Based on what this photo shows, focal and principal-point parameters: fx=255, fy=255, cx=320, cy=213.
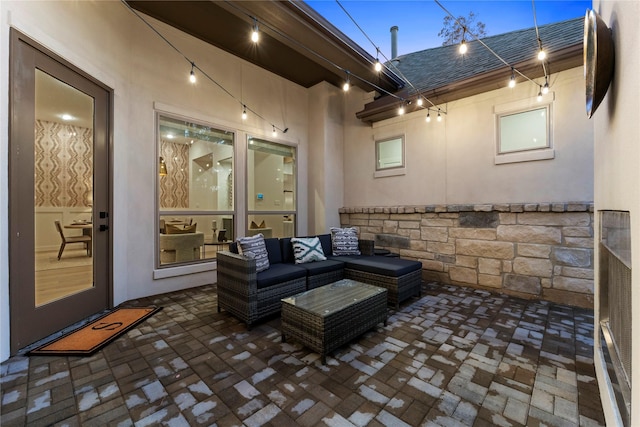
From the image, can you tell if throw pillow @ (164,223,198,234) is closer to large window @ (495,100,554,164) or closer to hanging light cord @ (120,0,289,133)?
hanging light cord @ (120,0,289,133)

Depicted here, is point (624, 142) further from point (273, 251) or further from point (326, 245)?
point (326, 245)

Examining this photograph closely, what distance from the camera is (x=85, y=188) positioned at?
2.92 meters

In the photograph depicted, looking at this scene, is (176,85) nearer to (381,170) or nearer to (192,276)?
(192,276)

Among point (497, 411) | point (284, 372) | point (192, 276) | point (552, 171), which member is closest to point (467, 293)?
point (552, 171)

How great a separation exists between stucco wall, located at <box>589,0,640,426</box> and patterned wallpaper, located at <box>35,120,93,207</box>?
158 inches

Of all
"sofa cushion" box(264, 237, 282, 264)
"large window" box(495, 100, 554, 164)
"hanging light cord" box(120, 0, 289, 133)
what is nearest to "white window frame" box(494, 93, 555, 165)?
"large window" box(495, 100, 554, 164)

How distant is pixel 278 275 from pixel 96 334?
5.94 ft

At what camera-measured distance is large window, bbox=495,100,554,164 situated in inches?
136

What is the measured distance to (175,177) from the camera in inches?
159

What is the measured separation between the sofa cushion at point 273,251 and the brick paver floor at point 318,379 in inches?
40.6

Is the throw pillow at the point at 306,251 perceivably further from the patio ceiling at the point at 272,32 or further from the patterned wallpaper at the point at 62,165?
the patio ceiling at the point at 272,32

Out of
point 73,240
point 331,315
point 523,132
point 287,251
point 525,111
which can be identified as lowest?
point 331,315

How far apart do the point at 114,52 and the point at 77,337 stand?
336 cm

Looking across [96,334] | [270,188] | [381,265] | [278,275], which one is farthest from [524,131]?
[96,334]
